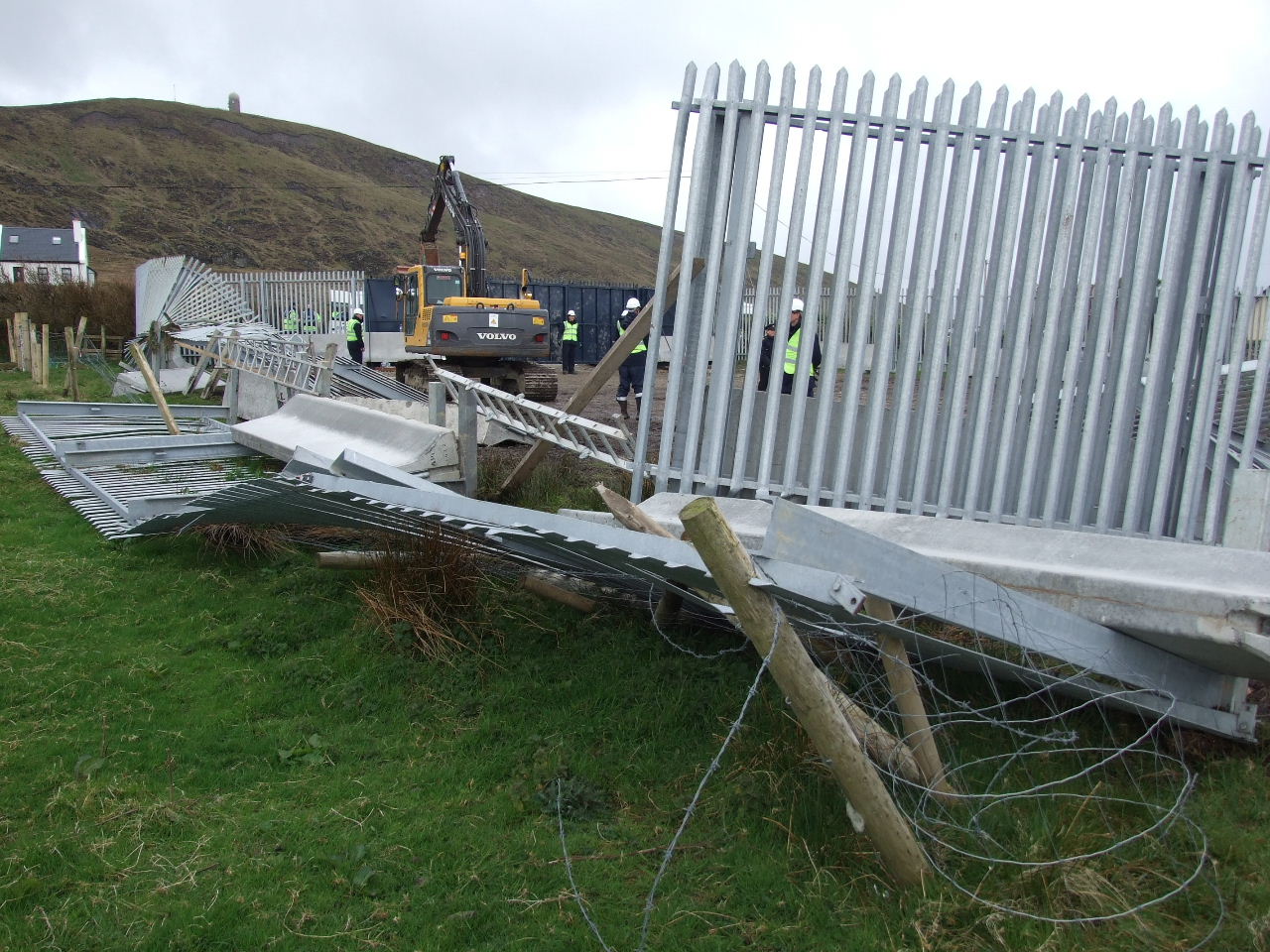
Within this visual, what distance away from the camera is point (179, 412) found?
12.3 m

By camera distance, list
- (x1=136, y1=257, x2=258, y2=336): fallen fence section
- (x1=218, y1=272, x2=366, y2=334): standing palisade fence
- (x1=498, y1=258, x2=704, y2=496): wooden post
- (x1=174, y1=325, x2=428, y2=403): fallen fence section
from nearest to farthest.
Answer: (x1=498, y1=258, x2=704, y2=496): wooden post
(x1=174, y1=325, x2=428, y2=403): fallen fence section
(x1=136, y1=257, x2=258, y2=336): fallen fence section
(x1=218, y1=272, x2=366, y2=334): standing palisade fence

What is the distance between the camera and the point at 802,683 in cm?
268

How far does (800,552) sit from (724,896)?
47.7 inches

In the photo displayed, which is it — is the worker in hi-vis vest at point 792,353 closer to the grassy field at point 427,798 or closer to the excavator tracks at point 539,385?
the grassy field at point 427,798

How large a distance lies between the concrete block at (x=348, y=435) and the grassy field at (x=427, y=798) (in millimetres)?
1777

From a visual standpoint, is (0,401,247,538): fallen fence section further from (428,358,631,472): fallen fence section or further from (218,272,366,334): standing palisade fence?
(218,272,366,334): standing palisade fence

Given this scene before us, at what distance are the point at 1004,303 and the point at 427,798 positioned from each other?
3.52 metres

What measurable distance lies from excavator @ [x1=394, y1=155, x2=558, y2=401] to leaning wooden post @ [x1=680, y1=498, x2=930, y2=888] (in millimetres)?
13345

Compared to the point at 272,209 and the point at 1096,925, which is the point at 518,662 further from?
the point at 272,209

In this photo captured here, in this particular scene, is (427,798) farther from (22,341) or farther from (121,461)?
(22,341)

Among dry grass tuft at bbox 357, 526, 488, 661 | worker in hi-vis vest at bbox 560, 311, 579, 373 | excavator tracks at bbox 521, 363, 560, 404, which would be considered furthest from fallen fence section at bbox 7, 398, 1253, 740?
worker in hi-vis vest at bbox 560, 311, 579, 373

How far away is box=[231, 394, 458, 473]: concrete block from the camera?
7203 millimetres

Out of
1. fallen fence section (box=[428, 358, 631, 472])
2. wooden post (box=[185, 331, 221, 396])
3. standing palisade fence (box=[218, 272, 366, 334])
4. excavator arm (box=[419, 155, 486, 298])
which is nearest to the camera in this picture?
fallen fence section (box=[428, 358, 631, 472])

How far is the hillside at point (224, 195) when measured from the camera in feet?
229
